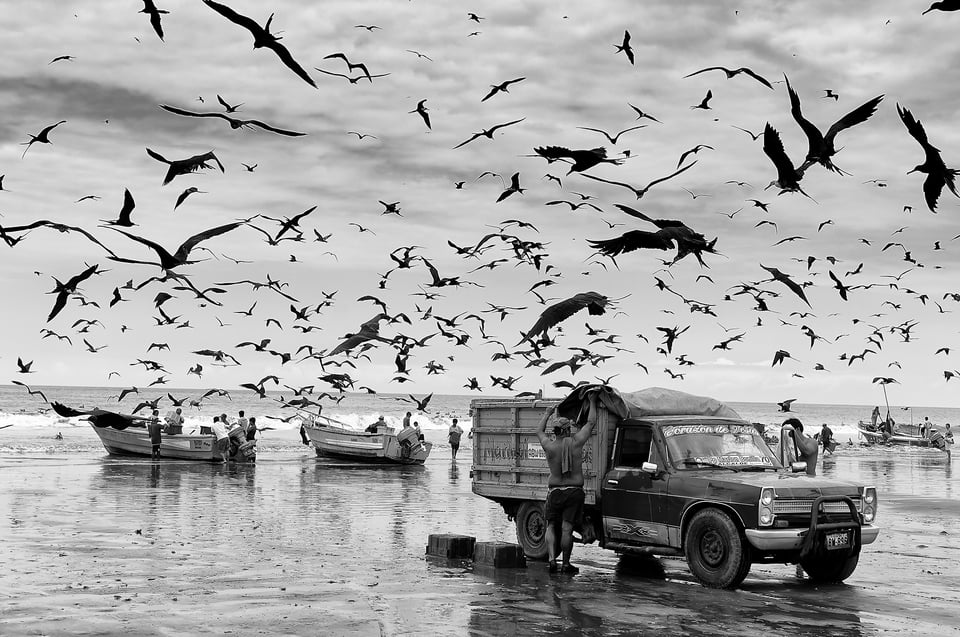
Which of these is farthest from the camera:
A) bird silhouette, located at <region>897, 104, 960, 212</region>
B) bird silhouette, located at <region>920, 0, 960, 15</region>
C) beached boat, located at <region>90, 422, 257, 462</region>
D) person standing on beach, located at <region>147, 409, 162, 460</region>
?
person standing on beach, located at <region>147, 409, 162, 460</region>

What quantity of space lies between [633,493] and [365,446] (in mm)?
26956

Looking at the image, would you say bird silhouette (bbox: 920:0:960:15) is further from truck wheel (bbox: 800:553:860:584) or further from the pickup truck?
truck wheel (bbox: 800:553:860:584)

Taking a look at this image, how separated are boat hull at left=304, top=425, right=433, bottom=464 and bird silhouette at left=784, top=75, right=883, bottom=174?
29.9 metres

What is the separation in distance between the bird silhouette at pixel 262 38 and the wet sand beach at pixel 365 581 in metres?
4.96

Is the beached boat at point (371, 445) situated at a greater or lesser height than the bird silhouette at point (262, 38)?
lesser

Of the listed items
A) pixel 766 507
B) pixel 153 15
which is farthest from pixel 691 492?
pixel 153 15

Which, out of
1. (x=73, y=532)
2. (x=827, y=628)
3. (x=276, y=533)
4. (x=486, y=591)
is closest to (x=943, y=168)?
(x=827, y=628)

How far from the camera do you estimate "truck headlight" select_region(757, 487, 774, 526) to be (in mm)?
11609

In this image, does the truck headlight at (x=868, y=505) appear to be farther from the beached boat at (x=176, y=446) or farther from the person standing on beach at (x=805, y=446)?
the beached boat at (x=176, y=446)

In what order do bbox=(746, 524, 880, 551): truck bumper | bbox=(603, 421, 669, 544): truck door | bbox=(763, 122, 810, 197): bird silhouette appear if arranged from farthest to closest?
bbox=(603, 421, 669, 544): truck door → bbox=(746, 524, 880, 551): truck bumper → bbox=(763, 122, 810, 197): bird silhouette

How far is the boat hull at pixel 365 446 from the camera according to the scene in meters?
37.7

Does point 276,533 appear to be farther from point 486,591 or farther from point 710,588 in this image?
point 710,588

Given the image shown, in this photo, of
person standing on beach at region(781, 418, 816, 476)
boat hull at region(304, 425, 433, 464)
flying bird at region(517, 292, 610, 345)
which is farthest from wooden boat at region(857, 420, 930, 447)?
flying bird at region(517, 292, 610, 345)

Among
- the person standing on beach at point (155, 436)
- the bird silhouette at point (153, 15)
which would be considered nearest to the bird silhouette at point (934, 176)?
the bird silhouette at point (153, 15)
